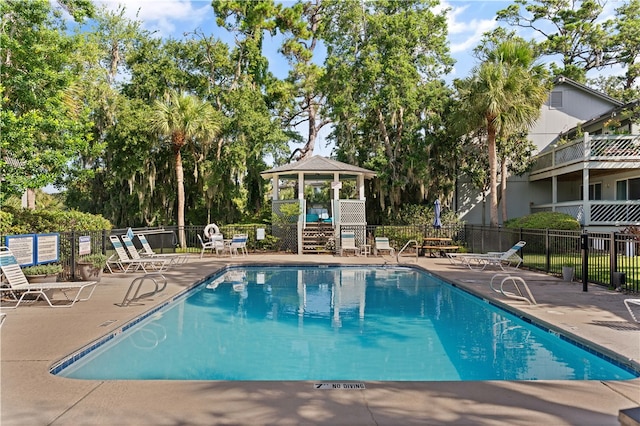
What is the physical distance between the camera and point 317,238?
1898 centimetres

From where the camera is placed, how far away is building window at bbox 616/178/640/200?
19.4m

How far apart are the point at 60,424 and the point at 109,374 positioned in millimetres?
1822

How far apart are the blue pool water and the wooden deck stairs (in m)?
8.42

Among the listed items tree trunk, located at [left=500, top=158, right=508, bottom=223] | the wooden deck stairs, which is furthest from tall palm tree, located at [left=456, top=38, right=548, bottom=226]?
the wooden deck stairs

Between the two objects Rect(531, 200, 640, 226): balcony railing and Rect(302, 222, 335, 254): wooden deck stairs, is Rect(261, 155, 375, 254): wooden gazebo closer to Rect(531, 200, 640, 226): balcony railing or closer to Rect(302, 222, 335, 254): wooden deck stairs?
Rect(302, 222, 335, 254): wooden deck stairs

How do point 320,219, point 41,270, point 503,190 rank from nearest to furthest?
point 41,270 → point 503,190 → point 320,219

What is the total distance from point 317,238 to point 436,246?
5.03m

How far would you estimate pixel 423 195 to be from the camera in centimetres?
2194

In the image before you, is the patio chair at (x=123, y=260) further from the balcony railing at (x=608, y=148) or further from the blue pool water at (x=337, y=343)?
the balcony railing at (x=608, y=148)

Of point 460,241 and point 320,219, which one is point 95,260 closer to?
point 320,219

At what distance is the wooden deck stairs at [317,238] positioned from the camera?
1864 centimetres

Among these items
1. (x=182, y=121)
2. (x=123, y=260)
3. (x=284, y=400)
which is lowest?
(x=284, y=400)

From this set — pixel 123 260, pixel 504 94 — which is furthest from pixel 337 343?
pixel 504 94

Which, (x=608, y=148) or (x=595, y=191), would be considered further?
(x=595, y=191)
